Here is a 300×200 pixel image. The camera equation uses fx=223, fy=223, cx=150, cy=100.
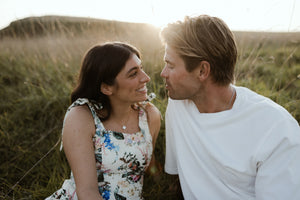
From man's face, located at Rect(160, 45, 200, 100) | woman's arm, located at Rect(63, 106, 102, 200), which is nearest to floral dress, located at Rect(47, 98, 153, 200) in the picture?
woman's arm, located at Rect(63, 106, 102, 200)

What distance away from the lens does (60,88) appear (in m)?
3.91

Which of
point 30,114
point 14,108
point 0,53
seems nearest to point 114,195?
point 30,114

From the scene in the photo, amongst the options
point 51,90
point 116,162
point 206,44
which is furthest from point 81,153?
point 51,90

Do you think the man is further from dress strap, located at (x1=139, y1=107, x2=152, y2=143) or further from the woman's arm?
the woman's arm

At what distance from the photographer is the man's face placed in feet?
6.26

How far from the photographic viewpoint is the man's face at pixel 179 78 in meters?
1.91

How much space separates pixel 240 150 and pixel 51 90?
324 centimetres

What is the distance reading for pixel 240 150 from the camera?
162 centimetres

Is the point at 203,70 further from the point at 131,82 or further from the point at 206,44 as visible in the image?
the point at 131,82

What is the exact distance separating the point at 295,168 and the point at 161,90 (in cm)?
249

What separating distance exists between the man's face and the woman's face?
0.76 feet

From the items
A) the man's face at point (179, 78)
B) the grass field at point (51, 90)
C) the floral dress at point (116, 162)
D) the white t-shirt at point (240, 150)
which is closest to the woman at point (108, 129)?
the floral dress at point (116, 162)

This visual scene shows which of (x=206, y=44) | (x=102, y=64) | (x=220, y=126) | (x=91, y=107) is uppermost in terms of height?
(x=206, y=44)

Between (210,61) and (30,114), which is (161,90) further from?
(30,114)
